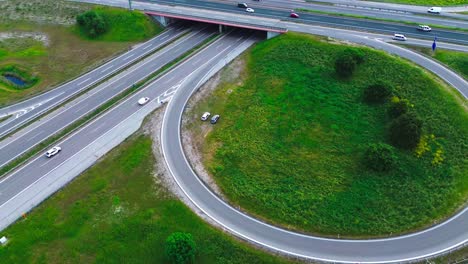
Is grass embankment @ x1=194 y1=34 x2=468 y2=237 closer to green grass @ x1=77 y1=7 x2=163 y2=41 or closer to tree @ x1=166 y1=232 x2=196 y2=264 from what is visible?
tree @ x1=166 y1=232 x2=196 y2=264

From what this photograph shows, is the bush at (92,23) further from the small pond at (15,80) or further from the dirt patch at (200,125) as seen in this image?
the dirt patch at (200,125)

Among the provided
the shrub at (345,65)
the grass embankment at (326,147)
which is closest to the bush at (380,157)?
the grass embankment at (326,147)

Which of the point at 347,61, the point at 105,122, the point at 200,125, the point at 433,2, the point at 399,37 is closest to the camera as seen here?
the point at 200,125

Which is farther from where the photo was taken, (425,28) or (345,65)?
(425,28)

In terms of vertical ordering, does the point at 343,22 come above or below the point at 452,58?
above

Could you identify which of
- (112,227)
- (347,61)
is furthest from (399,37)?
(112,227)

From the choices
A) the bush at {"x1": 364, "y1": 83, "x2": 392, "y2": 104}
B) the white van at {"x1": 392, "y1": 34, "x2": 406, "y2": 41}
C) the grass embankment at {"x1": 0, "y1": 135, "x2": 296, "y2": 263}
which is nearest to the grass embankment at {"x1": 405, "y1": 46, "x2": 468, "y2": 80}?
the white van at {"x1": 392, "y1": 34, "x2": 406, "y2": 41}

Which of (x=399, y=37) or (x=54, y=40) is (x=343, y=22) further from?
(x=54, y=40)
